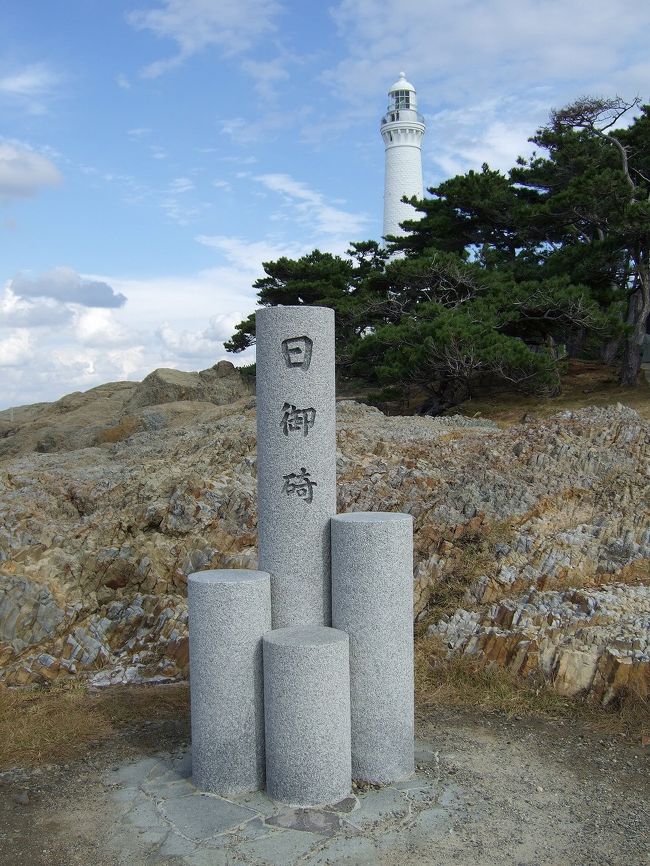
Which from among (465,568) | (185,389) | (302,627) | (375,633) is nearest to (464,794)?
(375,633)

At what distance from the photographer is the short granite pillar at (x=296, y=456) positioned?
485 centimetres

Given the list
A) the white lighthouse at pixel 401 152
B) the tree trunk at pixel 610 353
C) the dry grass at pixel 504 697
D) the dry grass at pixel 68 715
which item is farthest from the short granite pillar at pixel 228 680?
the white lighthouse at pixel 401 152

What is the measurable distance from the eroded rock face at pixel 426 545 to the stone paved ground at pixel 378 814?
108cm

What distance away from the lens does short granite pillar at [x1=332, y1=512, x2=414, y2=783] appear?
189 inches

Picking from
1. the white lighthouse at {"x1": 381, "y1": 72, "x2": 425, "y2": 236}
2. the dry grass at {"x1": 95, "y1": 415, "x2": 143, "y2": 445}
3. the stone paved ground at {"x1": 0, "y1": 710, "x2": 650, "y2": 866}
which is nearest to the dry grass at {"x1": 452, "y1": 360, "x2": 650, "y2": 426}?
the dry grass at {"x1": 95, "y1": 415, "x2": 143, "y2": 445}

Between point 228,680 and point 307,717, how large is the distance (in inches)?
20.9

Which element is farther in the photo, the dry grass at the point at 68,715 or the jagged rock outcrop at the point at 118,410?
the jagged rock outcrop at the point at 118,410

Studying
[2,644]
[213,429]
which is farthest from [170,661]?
[213,429]

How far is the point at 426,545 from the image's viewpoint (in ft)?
27.5

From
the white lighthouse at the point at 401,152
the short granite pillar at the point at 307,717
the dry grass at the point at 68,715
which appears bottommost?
the dry grass at the point at 68,715

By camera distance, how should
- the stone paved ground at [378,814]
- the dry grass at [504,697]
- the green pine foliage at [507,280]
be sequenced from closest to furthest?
the stone paved ground at [378,814]
the dry grass at [504,697]
the green pine foliage at [507,280]

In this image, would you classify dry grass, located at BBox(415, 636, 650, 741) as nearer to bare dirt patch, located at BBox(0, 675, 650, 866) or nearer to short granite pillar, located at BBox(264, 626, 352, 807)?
bare dirt patch, located at BBox(0, 675, 650, 866)

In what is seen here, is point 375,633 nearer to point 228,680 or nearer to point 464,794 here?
point 228,680

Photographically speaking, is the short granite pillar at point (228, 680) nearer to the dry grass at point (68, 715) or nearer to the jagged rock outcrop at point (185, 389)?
the dry grass at point (68, 715)
